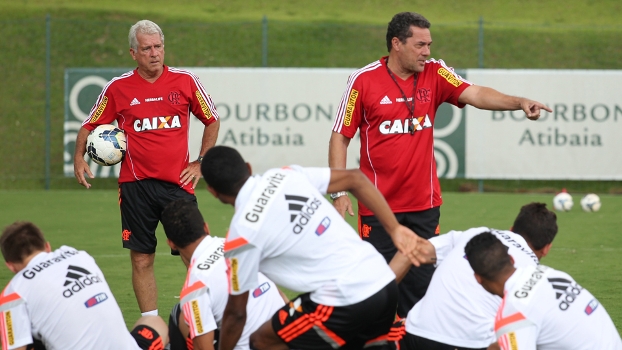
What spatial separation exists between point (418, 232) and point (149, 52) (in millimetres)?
2740

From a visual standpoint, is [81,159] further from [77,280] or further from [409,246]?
[409,246]

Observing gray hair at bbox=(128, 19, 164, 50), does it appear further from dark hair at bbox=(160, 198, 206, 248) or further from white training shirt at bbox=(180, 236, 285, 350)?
white training shirt at bbox=(180, 236, 285, 350)

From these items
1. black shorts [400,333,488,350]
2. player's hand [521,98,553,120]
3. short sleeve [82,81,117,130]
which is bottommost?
black shorts [400,333,488,350]

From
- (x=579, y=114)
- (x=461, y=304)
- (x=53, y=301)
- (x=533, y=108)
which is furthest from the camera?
(x=579, y=114)

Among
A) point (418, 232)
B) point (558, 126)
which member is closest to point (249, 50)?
point (558, 126)

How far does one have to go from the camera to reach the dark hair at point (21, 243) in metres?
4.77

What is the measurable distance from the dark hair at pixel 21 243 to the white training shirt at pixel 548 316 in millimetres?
2512

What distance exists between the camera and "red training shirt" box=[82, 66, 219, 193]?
744cm

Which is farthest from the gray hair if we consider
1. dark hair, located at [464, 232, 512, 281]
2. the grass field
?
dark hair, located at [464, 232, 512, 281]

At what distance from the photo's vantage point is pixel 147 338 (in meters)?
5.50

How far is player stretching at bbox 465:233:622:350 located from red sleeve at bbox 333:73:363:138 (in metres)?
2.32

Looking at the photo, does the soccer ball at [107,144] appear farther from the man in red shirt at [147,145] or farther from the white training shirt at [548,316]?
the white training shirt at [548,316]

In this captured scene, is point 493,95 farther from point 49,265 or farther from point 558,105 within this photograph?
point 558,105

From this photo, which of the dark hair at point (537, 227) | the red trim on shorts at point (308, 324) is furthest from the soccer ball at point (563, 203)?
the red trim on shorts at point (308, 324)
